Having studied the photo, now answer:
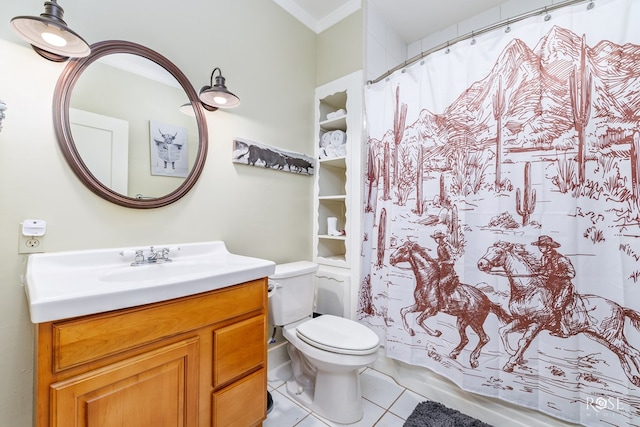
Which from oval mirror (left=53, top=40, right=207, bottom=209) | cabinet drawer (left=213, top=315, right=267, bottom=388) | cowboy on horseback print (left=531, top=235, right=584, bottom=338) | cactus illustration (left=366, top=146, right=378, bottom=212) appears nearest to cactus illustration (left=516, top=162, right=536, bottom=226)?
cowboy on horseback print (left=531, top=235, right=584, bottom=338)

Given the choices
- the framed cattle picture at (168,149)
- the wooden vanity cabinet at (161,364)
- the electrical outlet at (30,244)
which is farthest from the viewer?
the framed cattle picture at (168,149)

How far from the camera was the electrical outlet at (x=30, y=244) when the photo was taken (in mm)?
1014

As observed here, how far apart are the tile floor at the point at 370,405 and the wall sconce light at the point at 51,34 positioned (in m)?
1.89

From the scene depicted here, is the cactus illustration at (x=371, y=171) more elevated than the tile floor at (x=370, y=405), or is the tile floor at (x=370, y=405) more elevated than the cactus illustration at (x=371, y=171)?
the cactus illustration at (x=371, y=171)

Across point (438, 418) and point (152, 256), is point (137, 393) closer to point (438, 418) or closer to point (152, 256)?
point (152, 256)

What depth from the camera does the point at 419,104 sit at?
1623mm

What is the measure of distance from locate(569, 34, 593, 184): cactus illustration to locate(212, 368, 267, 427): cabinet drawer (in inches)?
65.9

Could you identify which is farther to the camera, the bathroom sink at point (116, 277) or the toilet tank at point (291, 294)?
the toilet tank at point (291, 294)

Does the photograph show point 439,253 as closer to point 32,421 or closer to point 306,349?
point 306,349

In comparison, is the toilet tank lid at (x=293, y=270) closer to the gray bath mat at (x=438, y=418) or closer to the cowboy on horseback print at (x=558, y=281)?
the gray bath mat at (x=438, y=418)

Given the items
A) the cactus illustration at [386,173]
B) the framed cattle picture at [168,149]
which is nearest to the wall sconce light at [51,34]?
the framed cattle picture at [168,149]

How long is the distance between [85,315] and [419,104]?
5.94ft

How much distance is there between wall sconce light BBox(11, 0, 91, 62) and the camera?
89cm

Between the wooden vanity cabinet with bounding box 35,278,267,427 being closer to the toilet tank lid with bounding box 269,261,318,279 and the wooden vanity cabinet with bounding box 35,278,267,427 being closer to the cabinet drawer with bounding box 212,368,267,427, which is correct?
the cabinet drawer with bounding box 212,368,267,427
